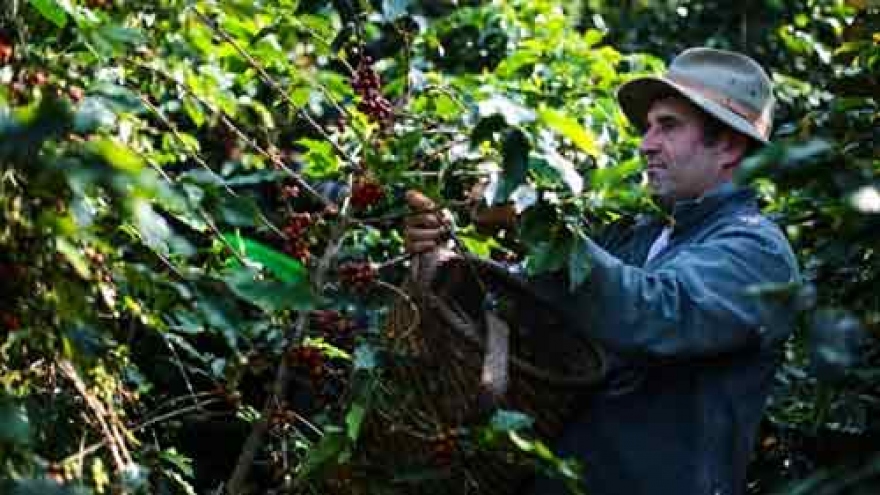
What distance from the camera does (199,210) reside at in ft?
6.58

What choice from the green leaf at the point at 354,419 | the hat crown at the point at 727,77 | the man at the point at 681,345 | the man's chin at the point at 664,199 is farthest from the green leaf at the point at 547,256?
the hat crown at the point at 727,77

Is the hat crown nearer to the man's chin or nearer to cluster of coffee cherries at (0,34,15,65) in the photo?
the man's chin

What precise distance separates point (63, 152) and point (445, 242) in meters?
0.72

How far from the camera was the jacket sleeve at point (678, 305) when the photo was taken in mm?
2289

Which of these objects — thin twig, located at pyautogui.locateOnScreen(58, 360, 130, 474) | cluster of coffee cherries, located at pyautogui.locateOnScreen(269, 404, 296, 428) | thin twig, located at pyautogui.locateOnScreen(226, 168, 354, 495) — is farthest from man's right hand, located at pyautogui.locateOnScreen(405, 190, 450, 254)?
thin twig, located at pyautogui.locateOnScreen(58, 360, 130, 474)

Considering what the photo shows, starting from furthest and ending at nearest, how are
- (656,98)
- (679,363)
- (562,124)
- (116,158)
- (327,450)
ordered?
(656,98), (679,363), (327,450), (562,124), (116,158)

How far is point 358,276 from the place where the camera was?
7.26 feet

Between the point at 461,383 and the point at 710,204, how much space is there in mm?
633

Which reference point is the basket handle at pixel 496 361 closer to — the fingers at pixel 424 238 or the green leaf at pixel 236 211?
the fingers at pixel 424 238

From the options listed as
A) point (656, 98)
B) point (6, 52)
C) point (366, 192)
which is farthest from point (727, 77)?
point (6, 52)

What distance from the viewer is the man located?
230 cm

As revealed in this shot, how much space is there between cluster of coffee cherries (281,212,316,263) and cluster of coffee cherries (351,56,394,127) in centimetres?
20

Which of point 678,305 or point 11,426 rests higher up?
point 11,426

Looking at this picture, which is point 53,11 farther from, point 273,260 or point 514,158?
point 514,158
